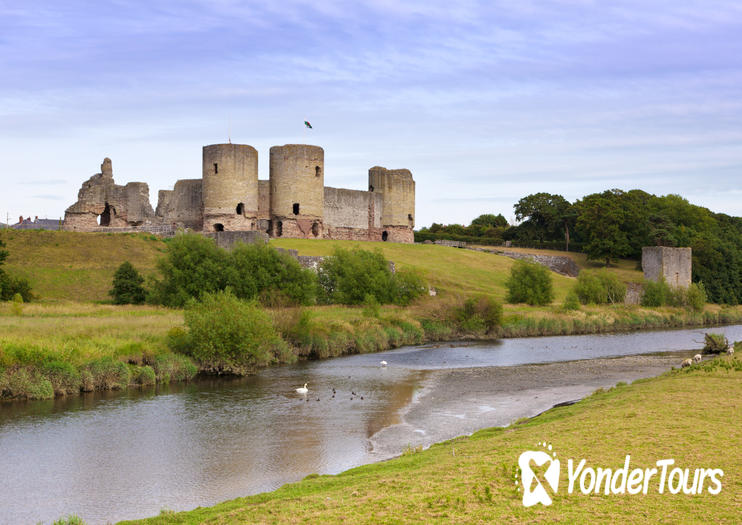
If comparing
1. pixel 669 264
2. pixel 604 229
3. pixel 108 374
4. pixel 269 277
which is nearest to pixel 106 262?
pixel 269 277

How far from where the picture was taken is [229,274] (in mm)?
31562

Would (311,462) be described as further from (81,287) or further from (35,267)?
(35,267)

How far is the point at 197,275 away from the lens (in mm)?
31641

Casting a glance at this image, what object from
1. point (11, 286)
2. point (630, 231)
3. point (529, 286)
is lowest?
point (529, 286)

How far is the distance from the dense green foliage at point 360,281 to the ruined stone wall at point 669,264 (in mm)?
24636

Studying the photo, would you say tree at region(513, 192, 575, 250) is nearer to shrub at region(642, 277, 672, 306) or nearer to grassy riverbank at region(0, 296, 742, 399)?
shrub at region(642, 277, 672, 306)

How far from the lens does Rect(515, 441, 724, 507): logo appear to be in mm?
7734

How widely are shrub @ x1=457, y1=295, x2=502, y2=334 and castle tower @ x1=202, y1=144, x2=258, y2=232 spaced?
17.1m

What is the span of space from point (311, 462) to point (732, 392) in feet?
24.7

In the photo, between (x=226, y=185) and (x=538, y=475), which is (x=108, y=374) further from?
(x=226, y=185)

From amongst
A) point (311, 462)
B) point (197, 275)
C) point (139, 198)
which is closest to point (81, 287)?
point (197, 275)

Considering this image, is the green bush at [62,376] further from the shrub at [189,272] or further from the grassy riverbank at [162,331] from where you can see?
the shrub at [189,272]

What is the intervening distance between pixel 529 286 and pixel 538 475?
1422 inches

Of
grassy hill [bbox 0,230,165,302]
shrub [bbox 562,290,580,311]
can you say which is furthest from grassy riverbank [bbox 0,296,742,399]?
grassy hill [bbox 0,230,165,302]
